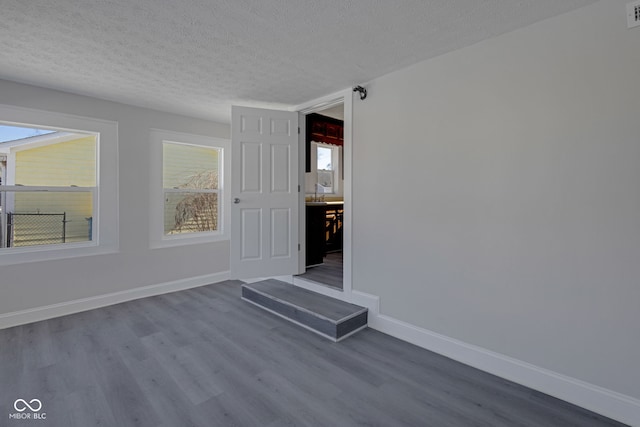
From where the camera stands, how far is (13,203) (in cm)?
307

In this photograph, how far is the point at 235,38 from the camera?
2.16 metres

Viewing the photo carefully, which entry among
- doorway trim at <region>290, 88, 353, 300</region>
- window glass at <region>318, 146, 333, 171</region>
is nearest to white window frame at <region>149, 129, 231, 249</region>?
window glass at <region>318, 146, 333, 171</region>

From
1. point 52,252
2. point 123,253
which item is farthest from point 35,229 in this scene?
point 123,253

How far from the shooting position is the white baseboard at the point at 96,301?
3020mm

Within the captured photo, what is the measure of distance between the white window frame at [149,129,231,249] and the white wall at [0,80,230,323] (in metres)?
0.07

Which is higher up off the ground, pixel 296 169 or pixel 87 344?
pixel 296 169

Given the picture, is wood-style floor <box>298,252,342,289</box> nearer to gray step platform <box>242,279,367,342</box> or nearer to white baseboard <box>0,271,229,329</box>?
gray step platform <box>242,279,367,342</box>

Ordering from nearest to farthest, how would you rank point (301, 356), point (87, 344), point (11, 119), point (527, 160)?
point (527, 160) < point (301, 356) < point (87, 344) < point (11, 119)

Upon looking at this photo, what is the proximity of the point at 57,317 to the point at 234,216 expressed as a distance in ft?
7.02

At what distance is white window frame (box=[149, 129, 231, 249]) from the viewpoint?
3.98m

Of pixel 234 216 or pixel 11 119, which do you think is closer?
pixel 11 119

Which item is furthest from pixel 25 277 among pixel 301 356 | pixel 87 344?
pixel 301 356

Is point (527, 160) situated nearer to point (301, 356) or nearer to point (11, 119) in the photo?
point (301, 356)

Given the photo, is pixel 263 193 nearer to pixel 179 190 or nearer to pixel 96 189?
pixel 179 190
